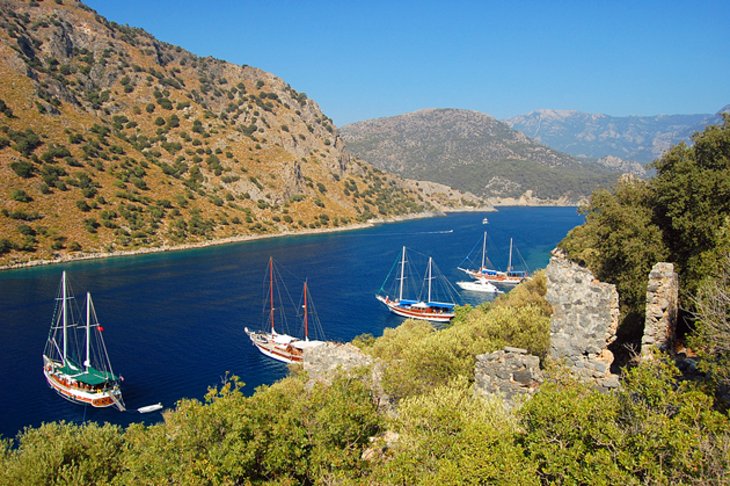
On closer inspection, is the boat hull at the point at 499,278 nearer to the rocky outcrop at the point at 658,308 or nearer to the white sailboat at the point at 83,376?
the white sailboat at the point at 83,376

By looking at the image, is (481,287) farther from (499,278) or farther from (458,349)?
(458,349)

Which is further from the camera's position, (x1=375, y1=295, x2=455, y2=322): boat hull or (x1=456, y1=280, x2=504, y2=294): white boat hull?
(x1=456, y1=280, x2=504, y2=294): white boat hull

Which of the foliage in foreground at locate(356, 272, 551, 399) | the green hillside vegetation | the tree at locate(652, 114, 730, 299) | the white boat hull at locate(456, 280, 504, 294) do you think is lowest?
the white boat hull at locate(456, 280, 504, 294)

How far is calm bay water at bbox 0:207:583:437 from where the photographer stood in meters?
32.8

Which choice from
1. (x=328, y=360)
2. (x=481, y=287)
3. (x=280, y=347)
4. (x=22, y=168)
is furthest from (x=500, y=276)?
(x=22, y=168)

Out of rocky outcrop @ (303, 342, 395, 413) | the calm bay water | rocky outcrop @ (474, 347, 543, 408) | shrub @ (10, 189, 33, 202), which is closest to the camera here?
rocky outcrop @ (474, 347, 543, 408)

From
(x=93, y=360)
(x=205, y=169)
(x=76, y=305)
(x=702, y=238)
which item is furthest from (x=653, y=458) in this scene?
(x=205, y=169)

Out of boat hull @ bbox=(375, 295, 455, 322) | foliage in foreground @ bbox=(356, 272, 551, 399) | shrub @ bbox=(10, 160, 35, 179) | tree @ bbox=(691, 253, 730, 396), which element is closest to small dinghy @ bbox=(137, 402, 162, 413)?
foliage in foreground @ bbox=(356, 272, 551, 399)

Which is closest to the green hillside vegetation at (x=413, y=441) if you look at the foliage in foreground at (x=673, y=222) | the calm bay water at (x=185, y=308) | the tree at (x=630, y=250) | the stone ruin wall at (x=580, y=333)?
the stone ruin wall at (x=580, y=333)

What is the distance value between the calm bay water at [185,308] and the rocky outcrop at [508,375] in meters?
23.7

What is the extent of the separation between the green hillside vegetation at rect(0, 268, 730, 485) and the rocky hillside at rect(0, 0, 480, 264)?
6990 cm

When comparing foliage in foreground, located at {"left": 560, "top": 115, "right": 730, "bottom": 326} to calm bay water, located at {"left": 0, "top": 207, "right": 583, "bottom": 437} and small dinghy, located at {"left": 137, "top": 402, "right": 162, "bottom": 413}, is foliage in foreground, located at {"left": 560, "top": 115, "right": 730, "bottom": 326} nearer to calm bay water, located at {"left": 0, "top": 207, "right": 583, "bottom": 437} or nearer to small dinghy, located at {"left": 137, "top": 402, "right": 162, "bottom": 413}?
calm bay water, located at {"left": 0, "top": 207, "right": 583, "bottom": 437}

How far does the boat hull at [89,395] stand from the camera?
100 feet

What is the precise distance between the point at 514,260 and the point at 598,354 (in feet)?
244
